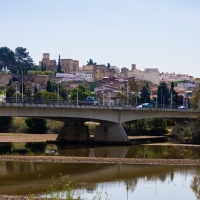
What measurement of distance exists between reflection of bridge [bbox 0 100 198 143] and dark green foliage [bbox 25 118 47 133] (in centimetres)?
1479

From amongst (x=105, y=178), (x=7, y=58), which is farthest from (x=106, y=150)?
(x=7, y=58)

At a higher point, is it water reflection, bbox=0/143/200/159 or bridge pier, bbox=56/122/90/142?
bridge pier, bbox=56/122/90/142

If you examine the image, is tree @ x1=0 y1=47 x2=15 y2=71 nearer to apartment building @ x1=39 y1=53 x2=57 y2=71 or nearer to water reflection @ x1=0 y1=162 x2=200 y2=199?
apartment building @ x1=39 y1=53 x2=57 y2=71

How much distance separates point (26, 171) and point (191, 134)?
105 feet

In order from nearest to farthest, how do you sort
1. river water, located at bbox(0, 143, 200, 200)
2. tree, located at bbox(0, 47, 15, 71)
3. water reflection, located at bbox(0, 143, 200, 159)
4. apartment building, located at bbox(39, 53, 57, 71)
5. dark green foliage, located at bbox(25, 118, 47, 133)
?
river water, located at bbox(0, 143, 200, 200) < water reflection, located at bbox(0, 143, 200, 159) < dark green foliage, located at bbox(25, 118, 47, 133) < tree, located at bbox(0, 47, 15, 71) < apartment building, located at bbox(39, 53, 57, 71)

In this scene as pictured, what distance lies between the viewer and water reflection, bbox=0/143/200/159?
4874 cm

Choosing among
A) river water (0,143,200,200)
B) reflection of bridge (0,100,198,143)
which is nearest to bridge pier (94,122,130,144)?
reflection of bridge (0,100,198,143)

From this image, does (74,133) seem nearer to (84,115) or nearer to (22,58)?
(84,115)

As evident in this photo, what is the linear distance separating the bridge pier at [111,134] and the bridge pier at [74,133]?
1715mm

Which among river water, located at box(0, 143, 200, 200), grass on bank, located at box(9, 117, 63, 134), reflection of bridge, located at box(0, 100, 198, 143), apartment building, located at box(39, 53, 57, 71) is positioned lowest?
river water, located at box(0, 143, 200, 200)

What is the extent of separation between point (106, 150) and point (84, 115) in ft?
21.0

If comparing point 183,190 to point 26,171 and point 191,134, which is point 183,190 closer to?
point 26,171

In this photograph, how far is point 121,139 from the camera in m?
61.0

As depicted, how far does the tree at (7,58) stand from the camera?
16562 cm
